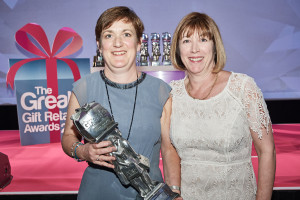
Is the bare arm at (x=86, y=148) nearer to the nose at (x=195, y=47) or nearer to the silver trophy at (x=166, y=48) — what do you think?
the nose at (x=195, y=47)

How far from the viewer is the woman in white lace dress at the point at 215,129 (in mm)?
1406

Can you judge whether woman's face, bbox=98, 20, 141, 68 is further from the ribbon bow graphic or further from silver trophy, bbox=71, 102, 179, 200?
the ribbon bow graphic

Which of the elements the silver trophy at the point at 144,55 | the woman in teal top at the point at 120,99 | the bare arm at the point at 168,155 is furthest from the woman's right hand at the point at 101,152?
the silver trophy at the point at 144,55

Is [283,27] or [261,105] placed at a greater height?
[283,27]

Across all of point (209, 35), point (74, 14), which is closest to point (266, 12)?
point (74, 14)

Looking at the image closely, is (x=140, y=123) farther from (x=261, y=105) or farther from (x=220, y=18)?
(x=220, y=18)

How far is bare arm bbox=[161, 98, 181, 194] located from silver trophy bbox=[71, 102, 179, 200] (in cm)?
42

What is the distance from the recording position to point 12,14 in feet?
18.4

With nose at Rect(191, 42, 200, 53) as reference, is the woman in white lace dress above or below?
below

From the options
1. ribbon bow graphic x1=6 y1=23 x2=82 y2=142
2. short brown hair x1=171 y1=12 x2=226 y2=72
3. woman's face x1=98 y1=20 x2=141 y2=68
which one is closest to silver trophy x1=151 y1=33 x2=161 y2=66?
ribbon bow graphic x1=6 y1=23 x2=82 y2=142

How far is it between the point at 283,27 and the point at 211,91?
5.13 metres

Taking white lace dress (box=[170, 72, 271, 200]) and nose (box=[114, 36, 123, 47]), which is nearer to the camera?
nose (box=[114, 36, 123, 47])

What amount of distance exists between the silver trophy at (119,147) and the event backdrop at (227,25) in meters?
5.00

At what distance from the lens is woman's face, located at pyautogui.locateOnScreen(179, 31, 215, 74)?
1.47 meters
